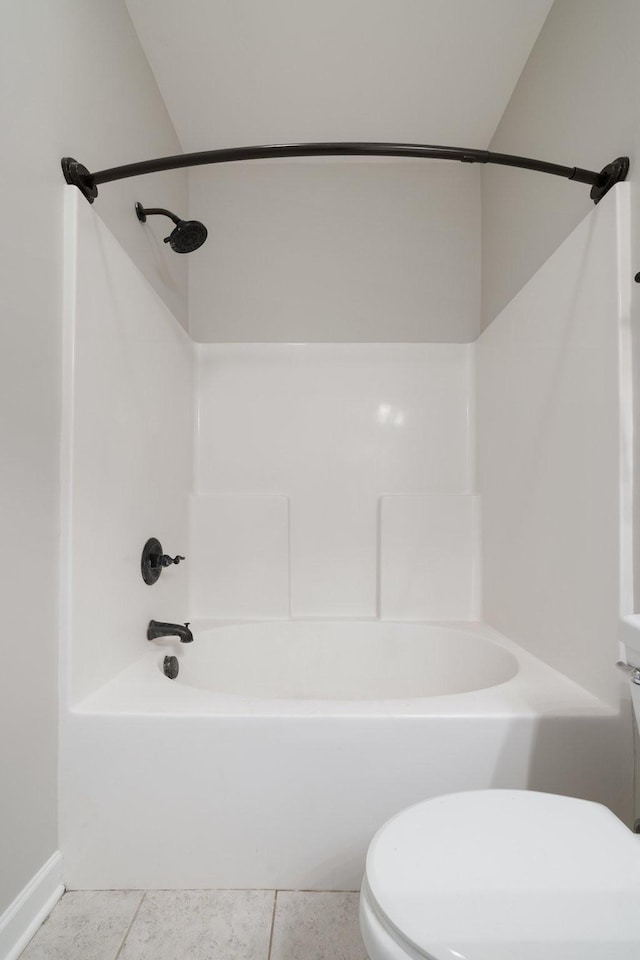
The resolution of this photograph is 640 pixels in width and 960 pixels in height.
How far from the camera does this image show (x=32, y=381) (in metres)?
1.20

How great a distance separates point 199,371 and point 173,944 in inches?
79.7

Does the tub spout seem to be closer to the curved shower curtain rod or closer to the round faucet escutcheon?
the round faucet escutcheon

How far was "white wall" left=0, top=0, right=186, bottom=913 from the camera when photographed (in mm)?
1104

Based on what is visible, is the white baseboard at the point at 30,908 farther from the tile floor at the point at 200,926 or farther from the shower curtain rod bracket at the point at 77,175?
the shower curtain rod bracket at the point at 77,175

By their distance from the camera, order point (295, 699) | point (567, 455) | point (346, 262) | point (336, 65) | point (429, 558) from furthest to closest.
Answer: point (346, 262)
point (429, 558)
point (336, 65)
point (295, 699)
point (567, 455)

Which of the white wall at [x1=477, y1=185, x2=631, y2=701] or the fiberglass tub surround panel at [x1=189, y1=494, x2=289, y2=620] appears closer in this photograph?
the white wall at [x1=477, y1=185, x2=631, y2=701]

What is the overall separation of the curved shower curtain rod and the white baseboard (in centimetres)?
165

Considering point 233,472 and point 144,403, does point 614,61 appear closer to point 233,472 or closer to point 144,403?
point 144,403

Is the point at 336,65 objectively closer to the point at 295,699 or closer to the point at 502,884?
the point at 295,699

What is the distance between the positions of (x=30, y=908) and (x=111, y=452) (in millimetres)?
1091

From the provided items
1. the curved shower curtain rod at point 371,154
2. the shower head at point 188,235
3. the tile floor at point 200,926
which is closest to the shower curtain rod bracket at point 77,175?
the curved shower curtain rod at point 371,154

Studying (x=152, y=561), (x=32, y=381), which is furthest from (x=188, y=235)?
(x=152, y=561)

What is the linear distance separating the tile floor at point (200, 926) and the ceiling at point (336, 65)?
8.42 feet

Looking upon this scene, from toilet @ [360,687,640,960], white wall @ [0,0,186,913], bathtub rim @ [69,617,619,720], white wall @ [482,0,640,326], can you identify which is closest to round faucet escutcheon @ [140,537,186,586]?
bathtub rim @ [69,617,619,720]
